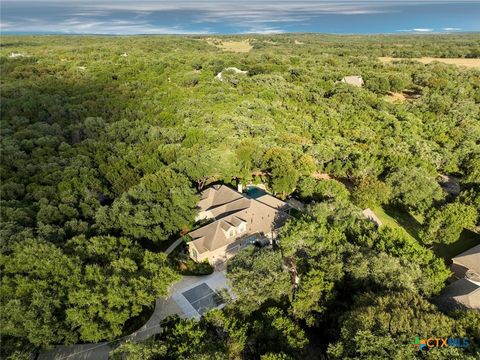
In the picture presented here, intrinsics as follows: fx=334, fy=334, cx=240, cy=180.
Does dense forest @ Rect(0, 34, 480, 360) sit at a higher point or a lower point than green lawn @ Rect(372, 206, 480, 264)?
higher

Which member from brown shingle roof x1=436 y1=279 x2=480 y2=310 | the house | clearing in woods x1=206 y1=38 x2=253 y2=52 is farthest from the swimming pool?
clearing in woods x1=206 y1=38 x2=253 y2=52

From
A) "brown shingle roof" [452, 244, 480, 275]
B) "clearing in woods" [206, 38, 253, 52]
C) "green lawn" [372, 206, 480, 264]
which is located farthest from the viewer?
"clearing in woods" [206, 38, 253, 52]

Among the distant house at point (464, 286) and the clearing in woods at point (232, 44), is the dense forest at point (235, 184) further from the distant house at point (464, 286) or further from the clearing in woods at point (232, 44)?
the clearing in woods at point (232, 44)

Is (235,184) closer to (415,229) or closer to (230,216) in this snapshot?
(230,216)

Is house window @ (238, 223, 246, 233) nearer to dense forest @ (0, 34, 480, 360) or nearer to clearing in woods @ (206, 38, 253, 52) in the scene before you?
dense forest @ (0, 34, 480, 360)

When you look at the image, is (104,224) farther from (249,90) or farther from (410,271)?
(249,90)

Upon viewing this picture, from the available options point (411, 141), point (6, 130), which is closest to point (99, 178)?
point (6, 130)

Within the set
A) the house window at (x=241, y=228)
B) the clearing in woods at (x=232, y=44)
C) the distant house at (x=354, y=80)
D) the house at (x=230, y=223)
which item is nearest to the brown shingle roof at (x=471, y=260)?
the house at (x=230, y=223)
